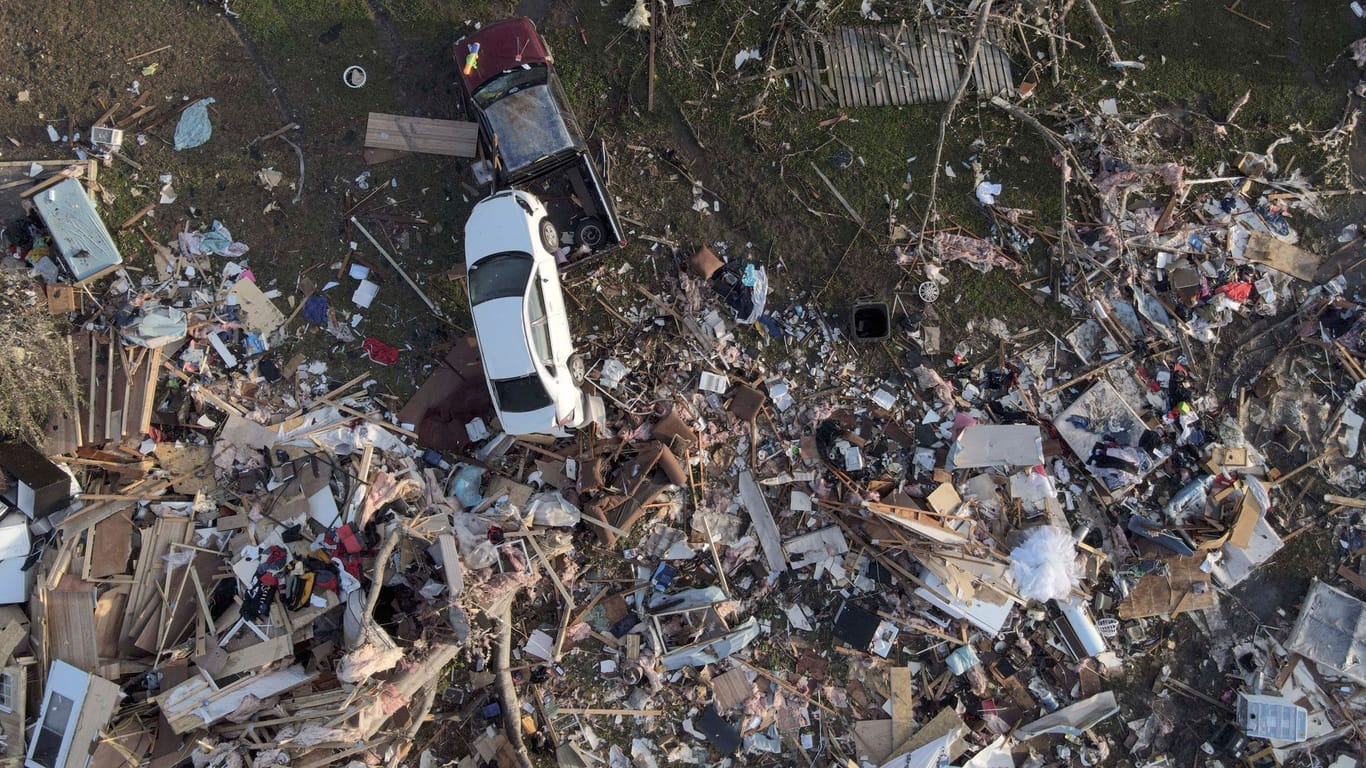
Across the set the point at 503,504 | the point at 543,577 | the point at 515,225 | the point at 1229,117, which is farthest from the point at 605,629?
the point at 1229,117

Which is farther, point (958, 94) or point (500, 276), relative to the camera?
point (958, 94)

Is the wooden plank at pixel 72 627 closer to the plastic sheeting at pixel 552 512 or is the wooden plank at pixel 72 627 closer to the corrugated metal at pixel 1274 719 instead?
the plastic sheeting at pixel 552 512

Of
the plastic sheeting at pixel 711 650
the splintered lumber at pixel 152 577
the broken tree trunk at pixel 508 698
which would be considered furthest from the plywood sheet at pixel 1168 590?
the splintered lumber at pixel 152 577

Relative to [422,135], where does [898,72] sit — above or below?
below

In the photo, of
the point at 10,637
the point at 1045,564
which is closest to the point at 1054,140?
the point at 1045,564

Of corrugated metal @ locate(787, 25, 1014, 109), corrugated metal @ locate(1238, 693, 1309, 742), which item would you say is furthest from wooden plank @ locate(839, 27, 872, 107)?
corrugated metal @ locate(1238, 693, 1309, 742)

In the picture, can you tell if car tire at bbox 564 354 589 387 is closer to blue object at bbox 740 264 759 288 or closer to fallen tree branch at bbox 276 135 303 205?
blue object at bbox 740 264 759 288

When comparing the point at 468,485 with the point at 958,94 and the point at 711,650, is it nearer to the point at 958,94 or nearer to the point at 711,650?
the point at 711,650

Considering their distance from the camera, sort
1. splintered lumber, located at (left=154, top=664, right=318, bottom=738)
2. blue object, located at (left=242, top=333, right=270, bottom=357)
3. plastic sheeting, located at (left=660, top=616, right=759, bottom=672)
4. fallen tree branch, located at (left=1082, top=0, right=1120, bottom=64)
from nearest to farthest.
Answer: splintered lumber, located at (left=154, top=664, right=318, bottom=738) < plastic sheeting, located at (left=660, top=616, right=759, bottom=672) < blue object, located at (left=242, top=333, right=270, bottom=357) < fallen tree branch, located at (left=1082, top=0, right=1120, bottom=64)
